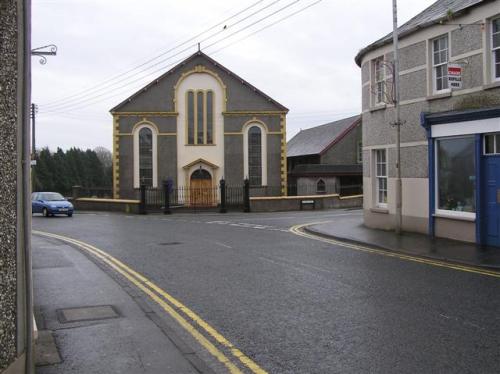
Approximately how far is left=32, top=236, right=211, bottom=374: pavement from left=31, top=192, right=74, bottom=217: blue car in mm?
20478

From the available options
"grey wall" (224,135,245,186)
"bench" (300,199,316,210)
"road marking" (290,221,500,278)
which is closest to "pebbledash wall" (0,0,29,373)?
"road marking" (290,221,500,278)

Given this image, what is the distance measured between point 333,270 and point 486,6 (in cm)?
811

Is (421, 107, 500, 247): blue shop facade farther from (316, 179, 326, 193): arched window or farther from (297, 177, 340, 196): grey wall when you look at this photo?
(316, 179, 326, 193): arched window

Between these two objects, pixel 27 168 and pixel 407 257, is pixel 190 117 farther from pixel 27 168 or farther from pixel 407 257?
pixel 27 168

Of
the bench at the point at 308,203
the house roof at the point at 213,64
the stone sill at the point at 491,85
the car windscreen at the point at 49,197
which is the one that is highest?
the house roof at the point at 213,64

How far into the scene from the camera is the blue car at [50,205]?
30.4 m

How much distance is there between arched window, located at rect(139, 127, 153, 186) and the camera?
4300 cm

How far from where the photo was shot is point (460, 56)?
1471cm

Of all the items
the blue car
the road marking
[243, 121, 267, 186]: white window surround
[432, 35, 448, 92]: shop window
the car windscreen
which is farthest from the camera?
[243, 121, 267, 186]: white window surround

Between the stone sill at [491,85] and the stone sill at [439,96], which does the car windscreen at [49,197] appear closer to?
the stone sill at [439,96]

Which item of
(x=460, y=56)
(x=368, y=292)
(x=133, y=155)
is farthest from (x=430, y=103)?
(x=133, y=155)

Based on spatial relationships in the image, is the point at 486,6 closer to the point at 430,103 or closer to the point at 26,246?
the point at 430,103

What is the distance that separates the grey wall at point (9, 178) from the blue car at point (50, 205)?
27.2 metres

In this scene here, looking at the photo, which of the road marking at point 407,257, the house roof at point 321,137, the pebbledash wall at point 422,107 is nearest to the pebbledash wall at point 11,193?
the road marking at point 407,257
